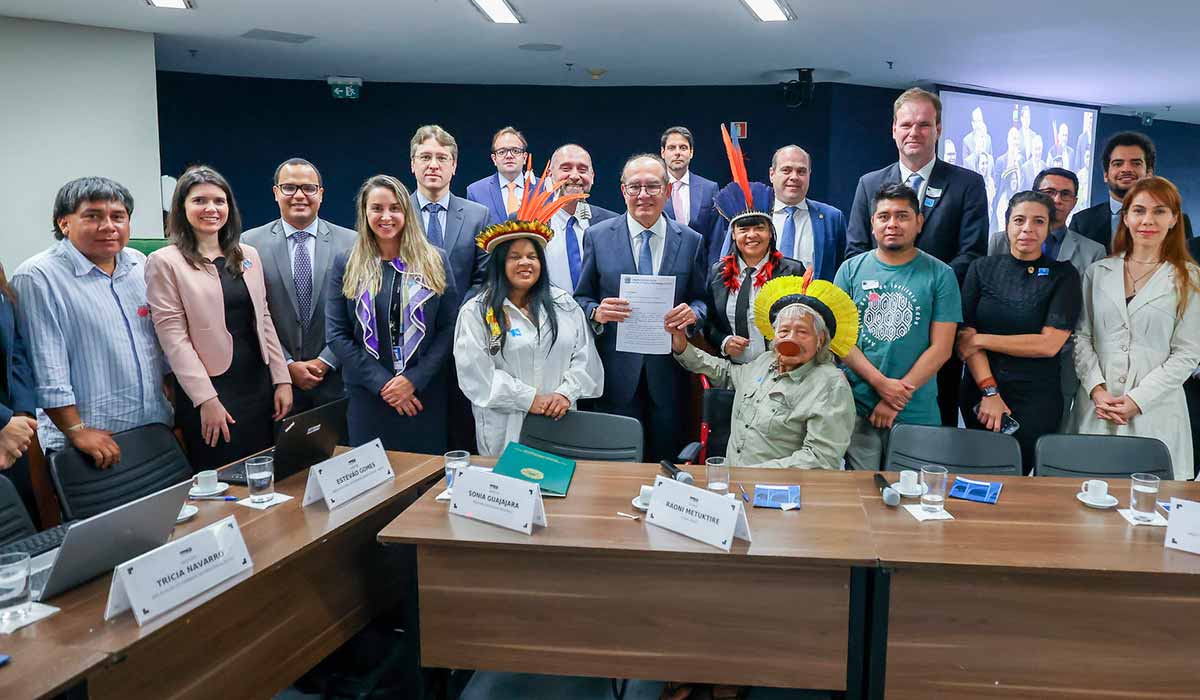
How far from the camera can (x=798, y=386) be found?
288 cm

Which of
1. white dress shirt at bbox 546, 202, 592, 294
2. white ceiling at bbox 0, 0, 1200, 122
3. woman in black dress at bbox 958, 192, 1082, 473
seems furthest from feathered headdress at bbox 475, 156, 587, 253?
white ceiling at bbox 0, 0, 1200, 122

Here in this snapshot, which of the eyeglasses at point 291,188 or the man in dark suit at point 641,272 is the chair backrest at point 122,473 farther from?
the man in dark suit at point 641,272

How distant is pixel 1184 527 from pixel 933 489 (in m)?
0.60

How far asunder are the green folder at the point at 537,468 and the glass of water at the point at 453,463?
0.21 meters

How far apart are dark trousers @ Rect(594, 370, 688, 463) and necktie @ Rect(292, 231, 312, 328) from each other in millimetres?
1395

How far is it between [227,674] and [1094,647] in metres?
2.15

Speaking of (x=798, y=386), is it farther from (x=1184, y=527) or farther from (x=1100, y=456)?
(x=1184, y=527)

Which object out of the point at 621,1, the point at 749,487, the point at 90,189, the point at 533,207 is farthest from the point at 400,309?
the point at 621,1

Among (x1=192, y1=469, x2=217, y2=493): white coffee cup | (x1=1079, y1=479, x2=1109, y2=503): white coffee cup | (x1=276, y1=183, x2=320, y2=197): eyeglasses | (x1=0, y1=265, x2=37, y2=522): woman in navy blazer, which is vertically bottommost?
(x1=192, y1=469, x2=217, y2=493): white coffee cup

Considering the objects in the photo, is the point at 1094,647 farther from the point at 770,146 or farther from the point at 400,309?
the point at 770,146

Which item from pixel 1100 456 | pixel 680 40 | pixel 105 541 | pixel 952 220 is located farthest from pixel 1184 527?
pixel 680 40

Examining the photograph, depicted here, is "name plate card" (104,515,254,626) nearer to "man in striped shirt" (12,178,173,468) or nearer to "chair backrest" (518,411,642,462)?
"man in striped shirt" (12,178,173,468)

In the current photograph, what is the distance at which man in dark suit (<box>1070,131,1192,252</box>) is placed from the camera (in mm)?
4062

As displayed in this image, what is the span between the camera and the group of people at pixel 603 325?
9.48 feet
